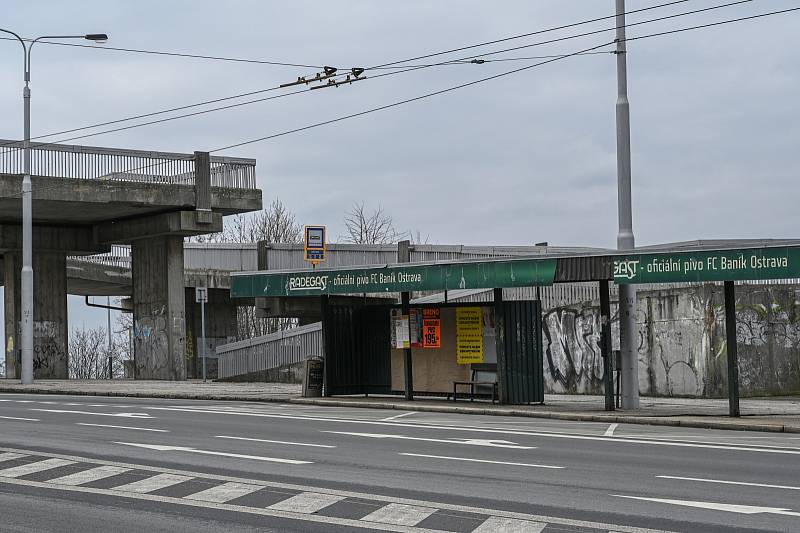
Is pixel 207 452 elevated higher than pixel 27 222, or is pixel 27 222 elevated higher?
pixel 27 222

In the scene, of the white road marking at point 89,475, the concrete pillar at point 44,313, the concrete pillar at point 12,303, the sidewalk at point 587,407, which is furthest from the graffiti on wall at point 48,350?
the white road marking at point 89,475

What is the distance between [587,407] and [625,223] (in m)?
4.00

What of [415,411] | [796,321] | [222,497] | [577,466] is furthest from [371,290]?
[222,497]

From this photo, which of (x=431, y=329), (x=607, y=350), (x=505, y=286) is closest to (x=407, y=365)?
(x=431, y=329)

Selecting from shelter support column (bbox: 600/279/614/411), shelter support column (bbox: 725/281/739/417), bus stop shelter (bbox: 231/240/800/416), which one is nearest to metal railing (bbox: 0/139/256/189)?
bus stop shelter (bbox: 231/240/800/416)

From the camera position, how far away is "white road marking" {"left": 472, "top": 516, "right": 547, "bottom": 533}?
10.2 m

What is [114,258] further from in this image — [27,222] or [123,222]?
[27,222]

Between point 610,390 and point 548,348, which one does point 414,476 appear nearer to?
point 610,390

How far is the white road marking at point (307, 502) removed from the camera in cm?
1139

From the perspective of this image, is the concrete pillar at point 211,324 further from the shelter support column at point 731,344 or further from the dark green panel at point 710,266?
the shelter support column at point 731,344

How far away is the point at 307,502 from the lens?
11812 millimetres

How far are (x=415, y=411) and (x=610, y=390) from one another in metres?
4.22

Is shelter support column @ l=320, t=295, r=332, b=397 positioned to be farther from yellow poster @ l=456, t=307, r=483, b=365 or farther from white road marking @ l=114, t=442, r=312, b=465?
white road marking @ l=114, t=442, r=312, b=465

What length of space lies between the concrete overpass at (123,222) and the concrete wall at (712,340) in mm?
18674
